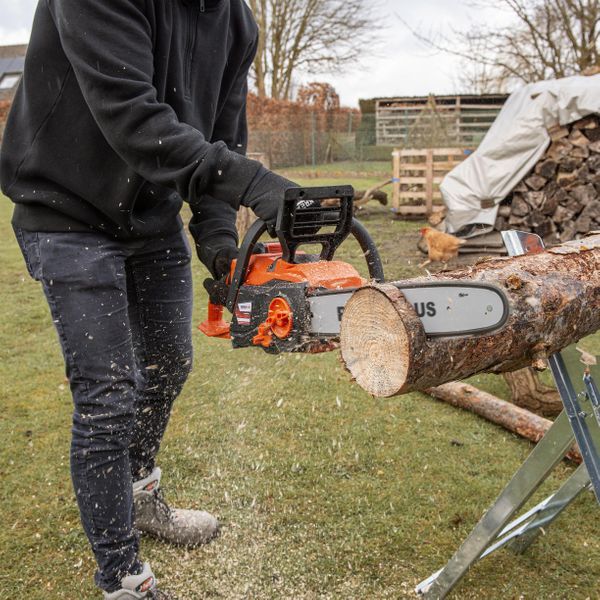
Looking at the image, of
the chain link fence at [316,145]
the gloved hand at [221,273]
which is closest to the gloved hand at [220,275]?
the gloved hand at [221,273]

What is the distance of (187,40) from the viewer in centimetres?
A: 183

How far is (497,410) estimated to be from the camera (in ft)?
10.2

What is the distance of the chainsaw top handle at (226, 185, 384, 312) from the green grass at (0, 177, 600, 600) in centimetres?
91

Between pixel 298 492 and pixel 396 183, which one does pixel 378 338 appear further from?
pixel 396 183

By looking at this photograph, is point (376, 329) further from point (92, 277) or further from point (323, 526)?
point (323, 526)

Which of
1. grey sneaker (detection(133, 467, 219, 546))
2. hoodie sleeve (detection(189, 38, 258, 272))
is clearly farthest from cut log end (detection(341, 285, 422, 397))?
grey sneaker (detection(133, 467, 219, 546))

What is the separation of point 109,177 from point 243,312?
1.68ft

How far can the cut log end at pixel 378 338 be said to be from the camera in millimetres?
1311

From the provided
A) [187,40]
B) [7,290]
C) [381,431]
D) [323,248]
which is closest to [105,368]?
[323,248]

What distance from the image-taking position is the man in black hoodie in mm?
1555

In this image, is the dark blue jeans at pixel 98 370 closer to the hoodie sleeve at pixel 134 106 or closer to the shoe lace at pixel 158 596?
the shoe lace at pixel 158 596

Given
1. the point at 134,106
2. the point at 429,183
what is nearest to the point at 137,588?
the point at 134,106

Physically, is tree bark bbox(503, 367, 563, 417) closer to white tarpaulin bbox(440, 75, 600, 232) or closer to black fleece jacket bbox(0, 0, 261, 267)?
black fleece jacket bbox(0, 0, 261, 267)

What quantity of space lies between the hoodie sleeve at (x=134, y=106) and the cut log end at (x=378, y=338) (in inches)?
17.5
